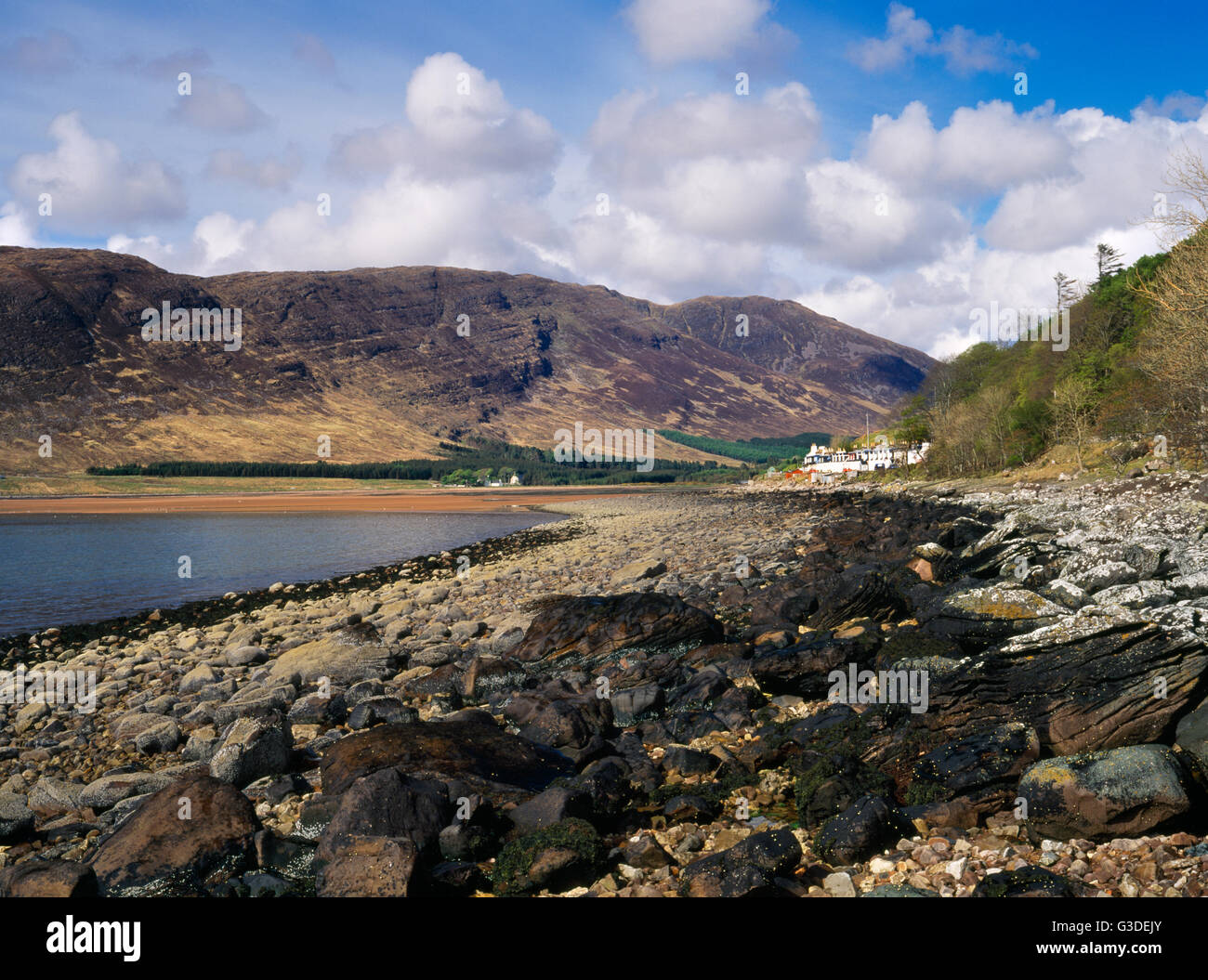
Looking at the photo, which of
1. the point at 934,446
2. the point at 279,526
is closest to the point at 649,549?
the point at 279,526

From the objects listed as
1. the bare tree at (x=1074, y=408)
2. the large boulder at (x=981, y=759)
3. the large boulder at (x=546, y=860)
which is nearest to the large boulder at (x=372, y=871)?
the large boulder at (x=546, y=860)

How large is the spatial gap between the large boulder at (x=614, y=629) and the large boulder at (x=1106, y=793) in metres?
9.15

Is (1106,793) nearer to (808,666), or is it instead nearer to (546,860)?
(546,860)

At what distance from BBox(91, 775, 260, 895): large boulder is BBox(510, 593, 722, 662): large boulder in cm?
875

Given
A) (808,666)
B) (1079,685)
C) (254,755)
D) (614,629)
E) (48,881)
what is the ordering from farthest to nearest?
(614,629), (808,666), (254,755), (1079,685), (48,881)

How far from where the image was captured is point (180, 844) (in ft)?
24.9

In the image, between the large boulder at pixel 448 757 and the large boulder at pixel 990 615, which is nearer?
the large boulder at pixel 448 757

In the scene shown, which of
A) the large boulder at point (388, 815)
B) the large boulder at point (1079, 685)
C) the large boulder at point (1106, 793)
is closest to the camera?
the large boulder at point (1106, 793)

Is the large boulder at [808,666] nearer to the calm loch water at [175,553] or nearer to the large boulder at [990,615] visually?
the large boulder at [990,615]

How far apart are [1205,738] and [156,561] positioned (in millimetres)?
47720

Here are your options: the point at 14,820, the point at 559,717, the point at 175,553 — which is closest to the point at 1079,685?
the point at 559,717

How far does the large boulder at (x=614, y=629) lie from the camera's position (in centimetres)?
1611

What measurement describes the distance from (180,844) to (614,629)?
1010 centimetres

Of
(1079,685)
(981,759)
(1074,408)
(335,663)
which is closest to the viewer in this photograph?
(981,759)
